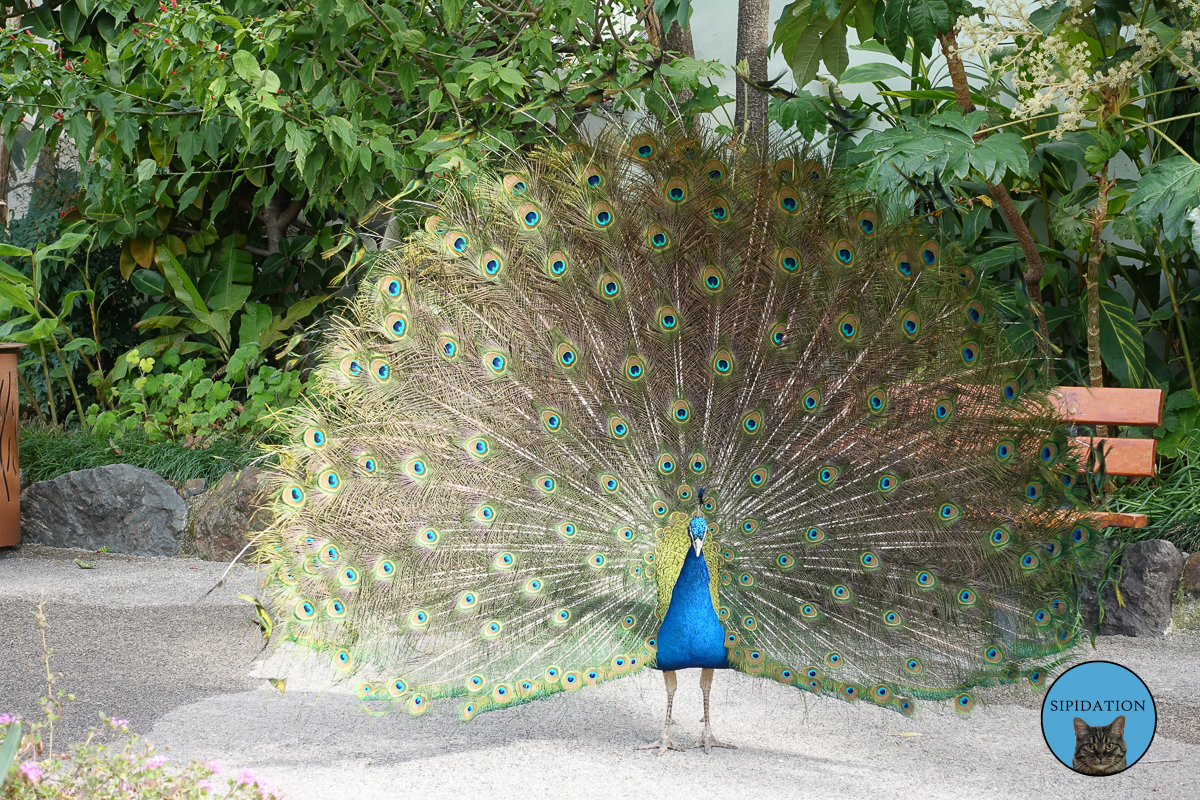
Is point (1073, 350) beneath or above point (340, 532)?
above

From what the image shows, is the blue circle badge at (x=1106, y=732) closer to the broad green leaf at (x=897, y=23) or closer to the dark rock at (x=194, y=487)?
the broad green leaf at (x=897, y=23)

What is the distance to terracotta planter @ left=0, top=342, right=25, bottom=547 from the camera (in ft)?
20.6

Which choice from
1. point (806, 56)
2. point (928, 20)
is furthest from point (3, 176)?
point (928, 20)

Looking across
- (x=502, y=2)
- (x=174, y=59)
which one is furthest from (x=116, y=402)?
(x=502, y=2)

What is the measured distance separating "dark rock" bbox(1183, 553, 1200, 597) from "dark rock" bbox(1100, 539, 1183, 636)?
29 millimetres

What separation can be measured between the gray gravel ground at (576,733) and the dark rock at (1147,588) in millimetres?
87

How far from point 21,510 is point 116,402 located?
124cm

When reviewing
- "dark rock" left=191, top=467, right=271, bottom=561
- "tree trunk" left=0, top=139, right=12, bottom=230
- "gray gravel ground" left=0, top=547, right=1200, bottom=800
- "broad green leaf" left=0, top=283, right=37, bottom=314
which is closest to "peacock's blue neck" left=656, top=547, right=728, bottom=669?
"gray gravel ground" left=0, top=547, right=1200, bottom=800

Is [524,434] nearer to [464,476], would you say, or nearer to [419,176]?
[464,476]

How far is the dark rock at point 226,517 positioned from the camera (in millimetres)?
6215

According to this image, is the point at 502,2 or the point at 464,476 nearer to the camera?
the point at 464,476

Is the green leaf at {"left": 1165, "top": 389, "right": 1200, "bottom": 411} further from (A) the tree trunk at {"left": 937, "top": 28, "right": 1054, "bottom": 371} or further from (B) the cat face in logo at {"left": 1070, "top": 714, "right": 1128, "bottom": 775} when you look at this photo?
(B) the cat face in logo at {"left": 1070, "top": 714, "right": 1128, "bottom": 775}

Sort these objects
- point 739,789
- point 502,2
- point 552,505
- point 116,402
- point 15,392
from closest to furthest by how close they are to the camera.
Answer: point 739,789, point 552,505, point 502,2, point 15,392, point 116,402

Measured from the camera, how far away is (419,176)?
5199mm
